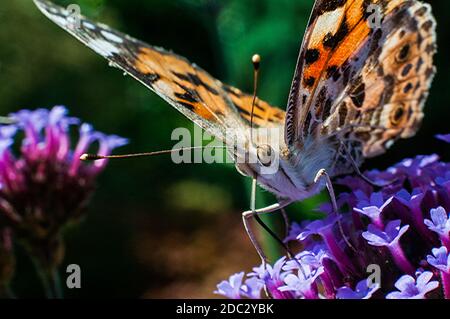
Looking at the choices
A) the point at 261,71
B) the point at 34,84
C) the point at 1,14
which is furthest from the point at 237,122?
the point at 34,84

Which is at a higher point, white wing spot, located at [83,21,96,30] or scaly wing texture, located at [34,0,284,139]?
white wing spot, located at [83,21,96,30]

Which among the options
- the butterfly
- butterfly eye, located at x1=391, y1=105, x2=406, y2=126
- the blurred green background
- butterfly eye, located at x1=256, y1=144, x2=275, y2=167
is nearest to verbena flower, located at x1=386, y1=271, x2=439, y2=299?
the butterfly

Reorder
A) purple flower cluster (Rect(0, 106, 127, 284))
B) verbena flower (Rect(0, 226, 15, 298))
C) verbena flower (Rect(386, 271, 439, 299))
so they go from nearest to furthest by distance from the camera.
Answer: verbena flower (Rect(386, 271, 439, 299)) < verbena flower (Rect(0, 226, 15, 298)) < purple flower cluster (Rect(0, 106, 127, 284))

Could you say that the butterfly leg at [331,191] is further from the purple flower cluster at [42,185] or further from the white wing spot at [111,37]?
the purple flower cluster at [42,185]

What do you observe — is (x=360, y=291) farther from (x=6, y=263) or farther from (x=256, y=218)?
(x=6, y=263)

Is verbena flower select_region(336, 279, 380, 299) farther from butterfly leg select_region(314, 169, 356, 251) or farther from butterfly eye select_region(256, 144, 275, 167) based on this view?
butterfly eye select_region(256, 144, 275, 167)

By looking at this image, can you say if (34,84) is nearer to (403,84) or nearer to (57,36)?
(57,36)
